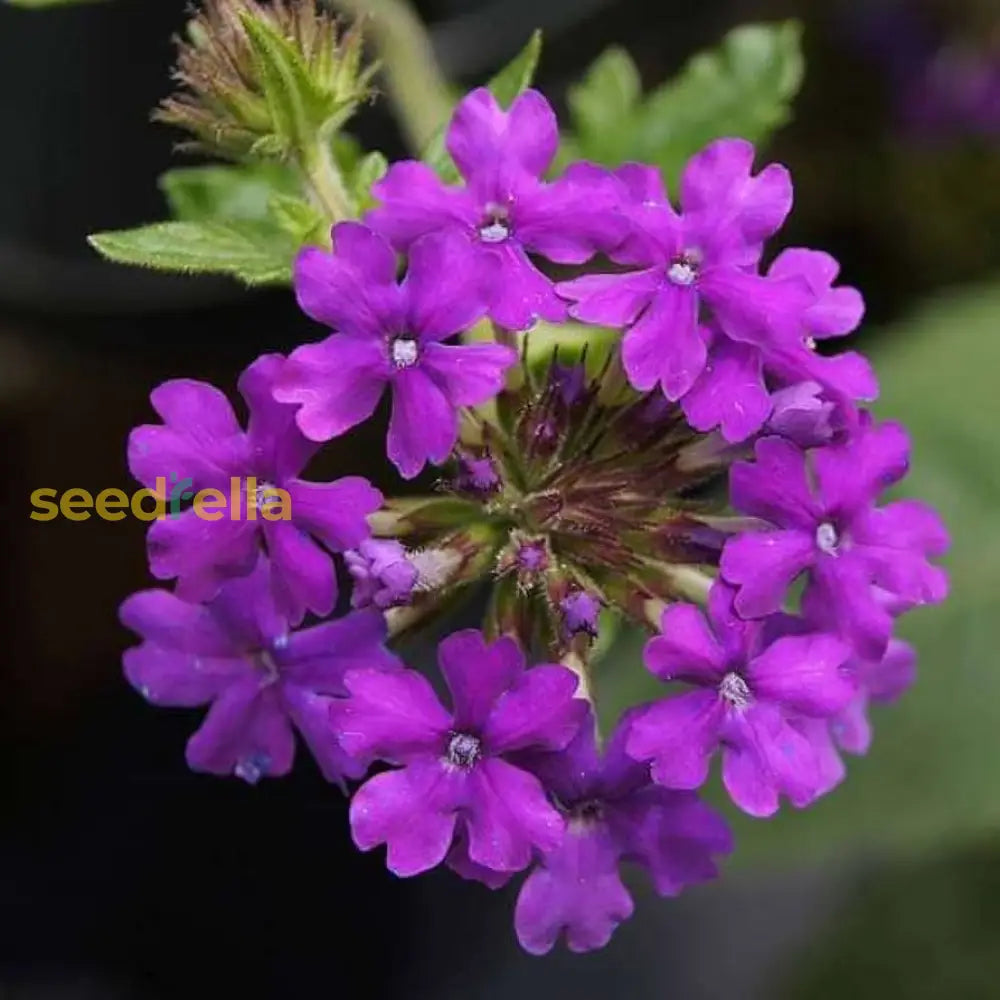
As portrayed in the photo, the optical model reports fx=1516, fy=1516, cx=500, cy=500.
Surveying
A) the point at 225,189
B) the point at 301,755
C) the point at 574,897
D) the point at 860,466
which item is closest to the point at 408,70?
the point at 225,189

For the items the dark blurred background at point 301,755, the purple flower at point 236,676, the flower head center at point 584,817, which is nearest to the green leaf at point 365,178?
the purple flower at point 236,676

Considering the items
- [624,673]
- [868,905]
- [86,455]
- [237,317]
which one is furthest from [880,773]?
[86,455]

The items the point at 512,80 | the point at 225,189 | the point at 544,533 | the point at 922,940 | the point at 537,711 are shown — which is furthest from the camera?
the point at 922,940

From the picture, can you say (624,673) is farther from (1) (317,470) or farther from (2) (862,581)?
(2) (862,581)

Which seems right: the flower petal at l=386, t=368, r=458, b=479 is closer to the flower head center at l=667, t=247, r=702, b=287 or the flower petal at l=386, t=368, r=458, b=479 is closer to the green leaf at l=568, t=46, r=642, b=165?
the flower head center at l=667, t=247, r=702, b=287

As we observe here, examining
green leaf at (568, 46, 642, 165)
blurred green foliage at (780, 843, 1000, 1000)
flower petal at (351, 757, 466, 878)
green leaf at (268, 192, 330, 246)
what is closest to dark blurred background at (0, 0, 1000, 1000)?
blurred green foliage at (780, 843, 1000, 1000)

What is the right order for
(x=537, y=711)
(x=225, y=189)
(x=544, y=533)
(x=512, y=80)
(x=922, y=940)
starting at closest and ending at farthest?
(x=537, y=711), (x=544, y=533), (x=512, y=80), (x=225, y=189), (x=922, y=940)

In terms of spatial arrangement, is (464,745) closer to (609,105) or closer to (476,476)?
(476,476)
